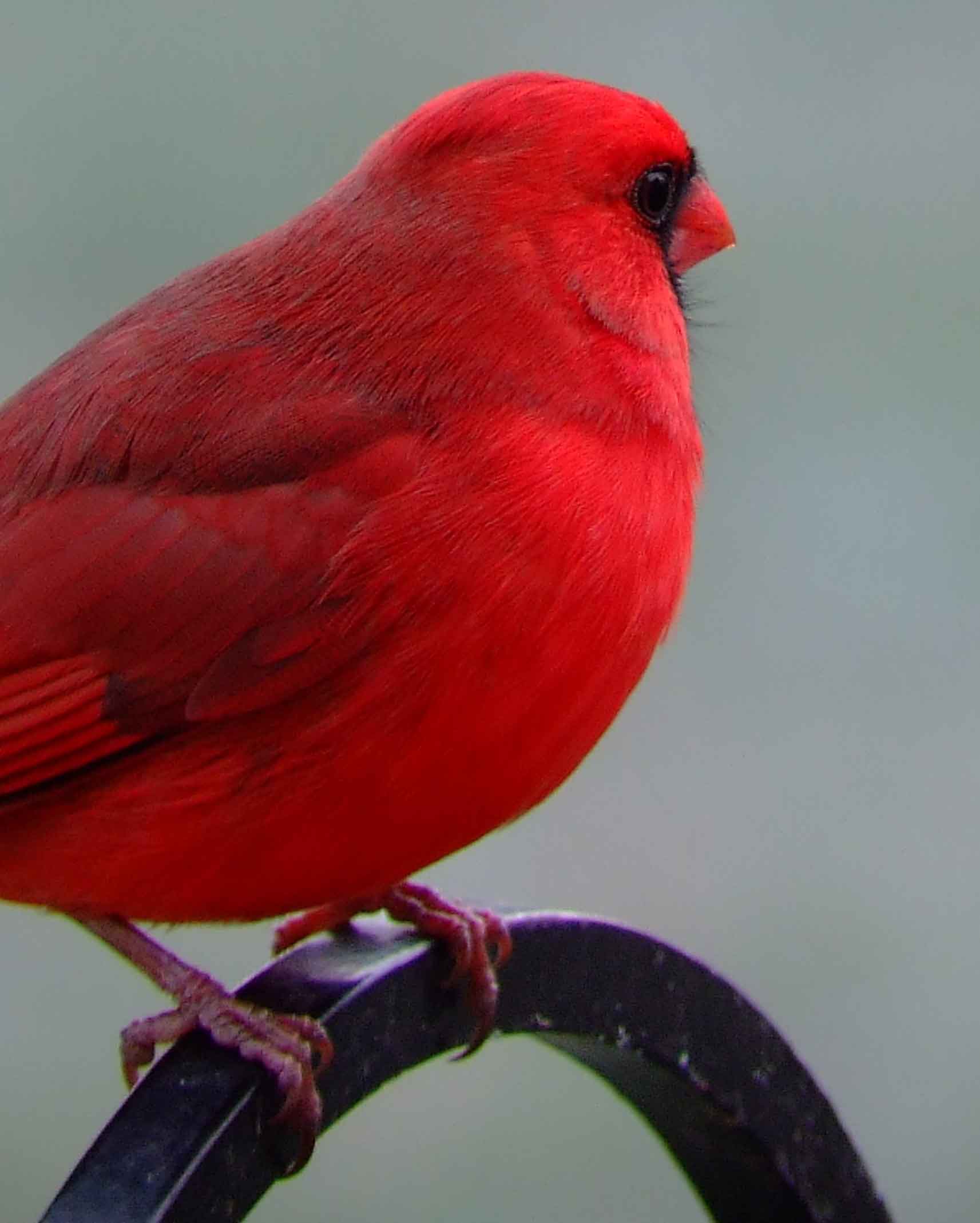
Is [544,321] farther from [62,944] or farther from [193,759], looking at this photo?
[62,944]

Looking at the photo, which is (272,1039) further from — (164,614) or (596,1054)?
(164,614)

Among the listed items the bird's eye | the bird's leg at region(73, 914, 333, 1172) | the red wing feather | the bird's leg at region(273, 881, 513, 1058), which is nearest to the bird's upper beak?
the bird's eye

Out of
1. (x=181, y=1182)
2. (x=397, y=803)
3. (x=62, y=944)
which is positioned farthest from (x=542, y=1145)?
(x=181, y=1182)

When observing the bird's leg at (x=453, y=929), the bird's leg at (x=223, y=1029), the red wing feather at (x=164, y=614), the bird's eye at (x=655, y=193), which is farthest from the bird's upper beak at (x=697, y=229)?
the bird's leg at (x=223, y=1029)

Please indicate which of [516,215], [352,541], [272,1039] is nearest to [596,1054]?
[272,1039]

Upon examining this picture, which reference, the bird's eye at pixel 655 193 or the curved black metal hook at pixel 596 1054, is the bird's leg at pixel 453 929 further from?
the bird's eye at pixel 655 193
